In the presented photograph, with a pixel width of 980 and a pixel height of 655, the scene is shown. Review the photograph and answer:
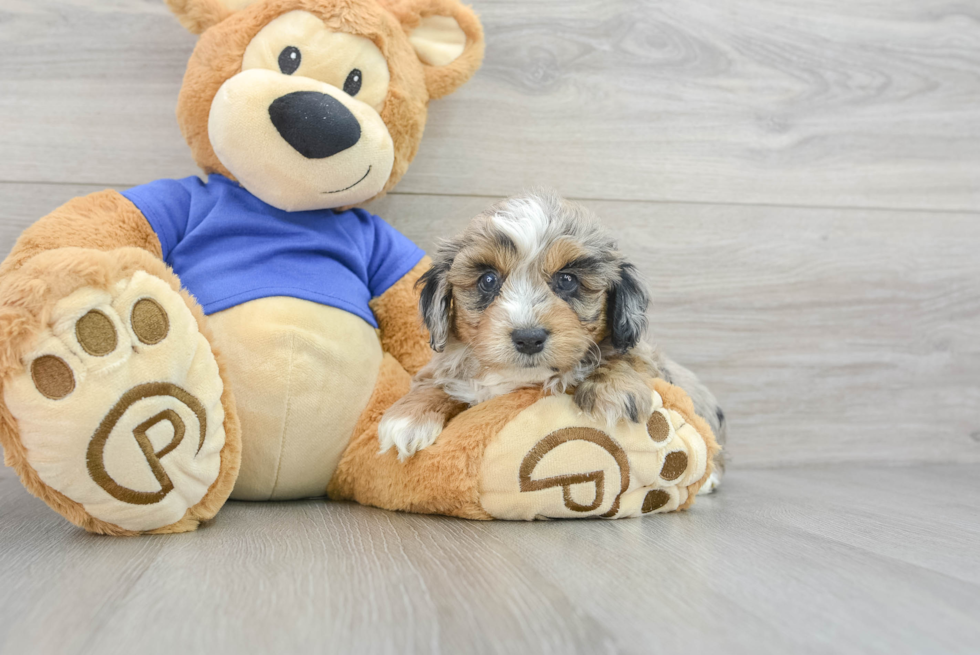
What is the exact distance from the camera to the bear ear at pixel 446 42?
5.94 ft

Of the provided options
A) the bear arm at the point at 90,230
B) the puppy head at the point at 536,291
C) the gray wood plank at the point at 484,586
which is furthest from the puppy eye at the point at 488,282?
the bear arm at the point at 90,230

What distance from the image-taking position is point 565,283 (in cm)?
146

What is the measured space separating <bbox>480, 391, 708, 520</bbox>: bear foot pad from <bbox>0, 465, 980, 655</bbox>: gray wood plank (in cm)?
5

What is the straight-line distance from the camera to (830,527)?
1493 mm

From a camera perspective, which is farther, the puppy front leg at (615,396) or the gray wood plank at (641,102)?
the gray wood plank at (641,102)

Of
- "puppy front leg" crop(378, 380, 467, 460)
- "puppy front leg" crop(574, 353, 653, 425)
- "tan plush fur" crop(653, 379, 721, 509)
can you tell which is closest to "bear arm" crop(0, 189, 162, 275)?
"puppy front leg" crop(378, 380, 467, 460)

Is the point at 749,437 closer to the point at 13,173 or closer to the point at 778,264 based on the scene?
the point at 778,264

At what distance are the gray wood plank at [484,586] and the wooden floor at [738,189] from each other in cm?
3

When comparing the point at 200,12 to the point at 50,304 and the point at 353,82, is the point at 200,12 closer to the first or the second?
the point at 353,82

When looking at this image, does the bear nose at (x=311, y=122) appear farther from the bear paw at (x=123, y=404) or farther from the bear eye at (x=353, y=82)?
the bear paw at (x=123, y=404)

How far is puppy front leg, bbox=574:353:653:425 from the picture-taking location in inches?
55.2

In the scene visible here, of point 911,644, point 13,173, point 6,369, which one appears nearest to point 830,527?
point 911,644

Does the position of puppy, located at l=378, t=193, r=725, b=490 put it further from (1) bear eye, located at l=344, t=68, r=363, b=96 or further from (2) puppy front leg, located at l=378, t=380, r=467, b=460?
(1) bear eye, located at l=344, t=68, r=363, b=96

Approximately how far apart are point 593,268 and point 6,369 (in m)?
1.06
